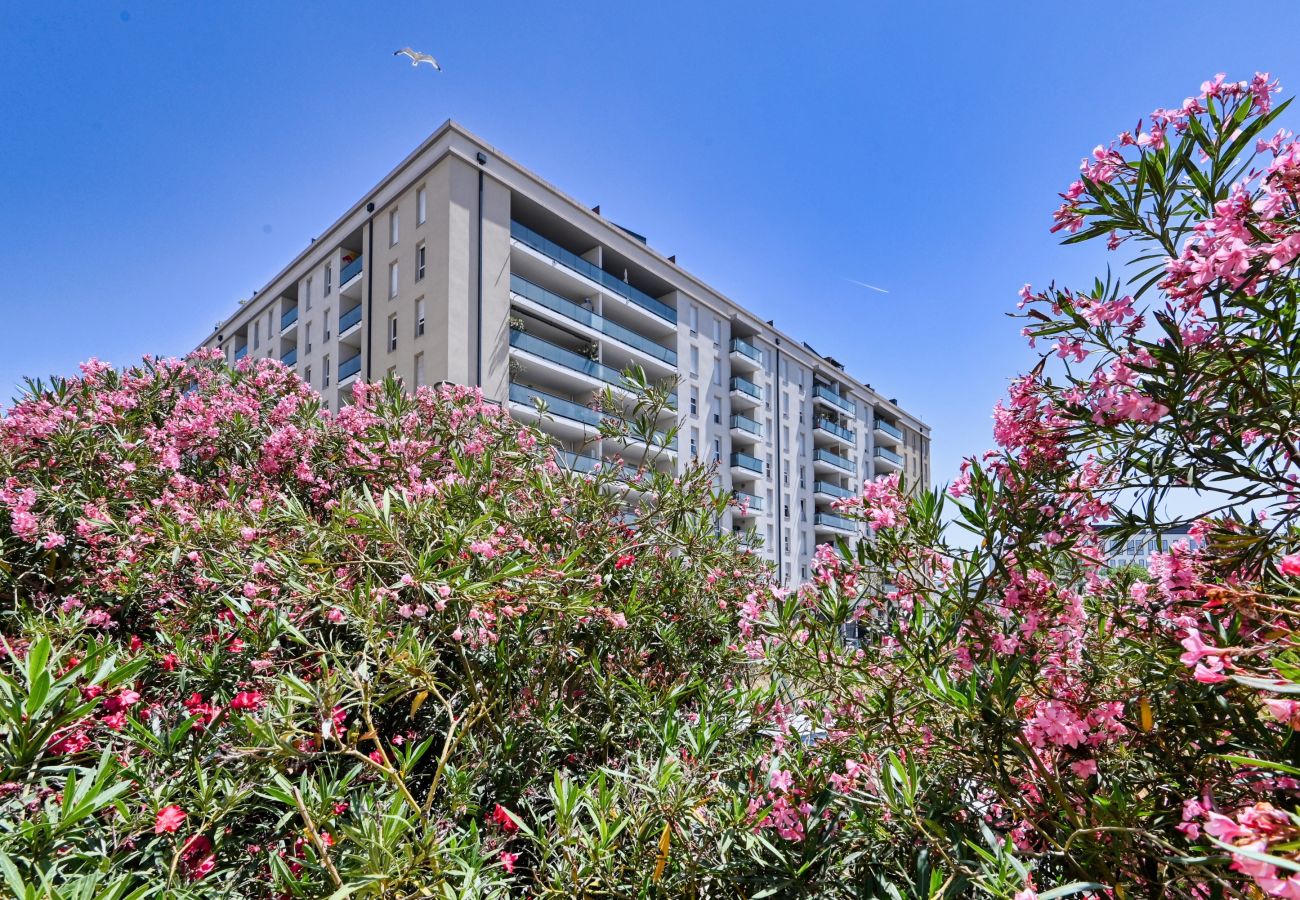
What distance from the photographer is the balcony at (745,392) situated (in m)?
34.7

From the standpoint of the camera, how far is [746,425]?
3481 cm

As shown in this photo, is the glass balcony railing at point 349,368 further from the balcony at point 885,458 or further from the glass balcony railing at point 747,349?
the balcony at point 885,458

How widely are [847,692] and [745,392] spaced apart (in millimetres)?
32817

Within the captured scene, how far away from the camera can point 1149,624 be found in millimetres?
2355

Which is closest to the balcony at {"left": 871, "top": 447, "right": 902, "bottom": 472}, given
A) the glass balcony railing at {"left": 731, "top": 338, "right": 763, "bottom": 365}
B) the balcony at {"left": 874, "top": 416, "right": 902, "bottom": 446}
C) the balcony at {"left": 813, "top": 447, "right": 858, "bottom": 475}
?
the balcony at {"left": 874, "top": 416, "right": 902, "bottom": 446}

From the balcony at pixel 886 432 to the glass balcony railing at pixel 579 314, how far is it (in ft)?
86.4

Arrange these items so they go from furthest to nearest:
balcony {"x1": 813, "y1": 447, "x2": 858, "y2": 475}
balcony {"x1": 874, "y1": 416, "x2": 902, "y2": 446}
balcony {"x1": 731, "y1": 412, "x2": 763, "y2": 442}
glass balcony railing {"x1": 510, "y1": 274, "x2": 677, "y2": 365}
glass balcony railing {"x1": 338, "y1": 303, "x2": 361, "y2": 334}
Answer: balcony {"x1": 874, "y1": 416, "x2": 902, "y2": 446}
balcony {"x1": 813, "y1": 447, "x2": 858, "y2": 475}
balcony {"x1": 731, "y1": 412, "x2": 763, "y2": 442}
glass balcony railing {"x1": 338, "y1": 303, "x2": 361, "y2": 334}
glass balcony railing {"x1": 510, "y1": 274, "x2": 677, "y2": 365}

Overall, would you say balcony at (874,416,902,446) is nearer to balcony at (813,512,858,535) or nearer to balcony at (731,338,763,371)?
balcony at (813,512,858,535)

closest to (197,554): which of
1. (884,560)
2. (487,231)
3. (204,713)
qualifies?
(204,713)

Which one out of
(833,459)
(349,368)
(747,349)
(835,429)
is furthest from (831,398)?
(349,368)

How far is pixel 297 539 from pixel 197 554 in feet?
2.29

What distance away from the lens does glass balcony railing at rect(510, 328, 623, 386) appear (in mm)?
22531

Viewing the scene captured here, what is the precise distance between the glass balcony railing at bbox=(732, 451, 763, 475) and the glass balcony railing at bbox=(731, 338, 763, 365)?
5940mm

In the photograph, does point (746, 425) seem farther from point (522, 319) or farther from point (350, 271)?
point (350, 271)
